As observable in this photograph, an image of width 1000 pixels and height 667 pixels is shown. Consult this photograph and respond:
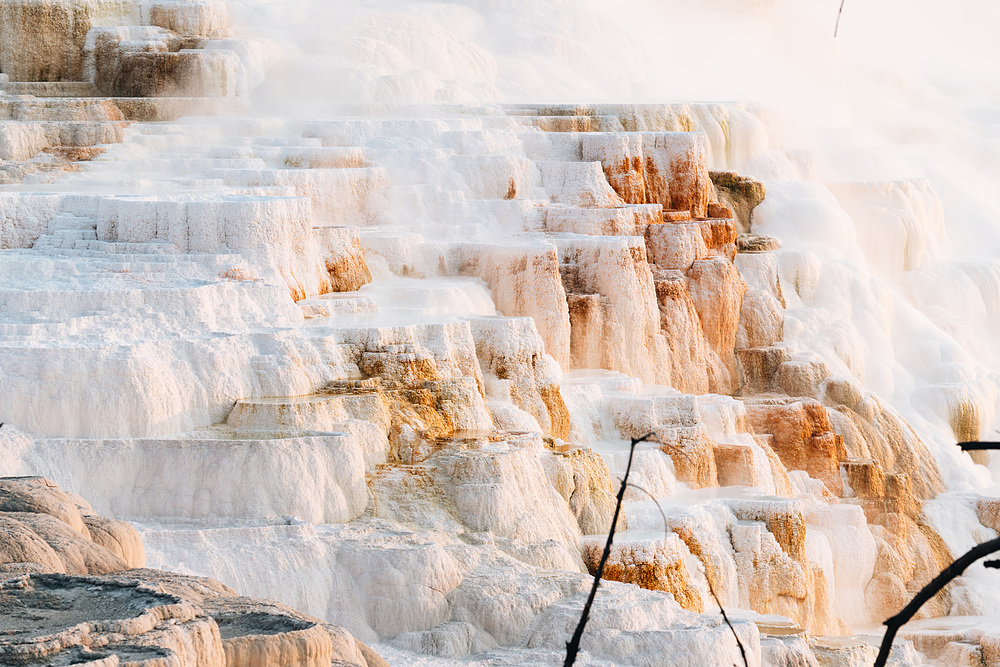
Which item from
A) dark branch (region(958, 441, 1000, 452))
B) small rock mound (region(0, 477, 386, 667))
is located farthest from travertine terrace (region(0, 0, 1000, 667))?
dark branch (region(958, 441, 1000, 452))

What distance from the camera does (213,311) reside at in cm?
980

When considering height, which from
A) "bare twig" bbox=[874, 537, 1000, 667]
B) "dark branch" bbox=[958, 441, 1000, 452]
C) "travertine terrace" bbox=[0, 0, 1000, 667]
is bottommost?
"travertine terrace" bbox=[0, 0, 1000, 667]

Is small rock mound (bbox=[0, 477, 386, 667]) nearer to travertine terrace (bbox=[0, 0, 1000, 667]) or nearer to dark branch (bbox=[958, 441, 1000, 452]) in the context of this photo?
travertine terrace (bbox=[0, 0, 1000, 667])

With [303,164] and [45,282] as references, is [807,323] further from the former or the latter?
[45,282]

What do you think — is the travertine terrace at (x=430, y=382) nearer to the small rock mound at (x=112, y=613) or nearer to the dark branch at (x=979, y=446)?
the small rock mound at (x=112, y=613)

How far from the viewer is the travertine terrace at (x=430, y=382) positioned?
787cm

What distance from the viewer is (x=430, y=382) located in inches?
392

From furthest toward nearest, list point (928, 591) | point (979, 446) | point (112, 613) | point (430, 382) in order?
point (430, 382), point (112, 613), point (979, 446), point (928, 591)

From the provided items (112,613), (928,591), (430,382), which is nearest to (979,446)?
(928,591)

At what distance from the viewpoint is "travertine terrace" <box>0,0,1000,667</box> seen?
25.8 feet

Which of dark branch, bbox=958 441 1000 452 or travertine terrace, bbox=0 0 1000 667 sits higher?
dark branch, bbox=958 441 1000 452

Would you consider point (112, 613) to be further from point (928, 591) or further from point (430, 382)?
point (430, 382)

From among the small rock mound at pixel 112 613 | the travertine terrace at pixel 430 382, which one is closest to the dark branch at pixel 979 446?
the small rock mound at pixel 112 613

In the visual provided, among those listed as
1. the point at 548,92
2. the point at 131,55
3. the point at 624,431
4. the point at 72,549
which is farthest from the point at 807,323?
the point at 72,549
